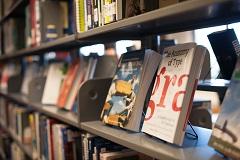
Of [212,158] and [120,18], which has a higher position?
[120,18]

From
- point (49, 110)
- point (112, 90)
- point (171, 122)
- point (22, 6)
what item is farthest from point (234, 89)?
point (22, 6)

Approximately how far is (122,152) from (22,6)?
189cm

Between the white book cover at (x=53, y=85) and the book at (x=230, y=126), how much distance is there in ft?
4.29

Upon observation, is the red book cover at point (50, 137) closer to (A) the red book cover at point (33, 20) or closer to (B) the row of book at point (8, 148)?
(A) the red book cover at point (33, 20)

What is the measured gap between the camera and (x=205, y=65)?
1.26 metres

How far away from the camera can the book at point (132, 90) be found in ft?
3.19

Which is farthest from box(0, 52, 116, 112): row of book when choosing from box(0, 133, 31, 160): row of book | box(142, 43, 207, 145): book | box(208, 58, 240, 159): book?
box(0, 133, 31, 160): row of book

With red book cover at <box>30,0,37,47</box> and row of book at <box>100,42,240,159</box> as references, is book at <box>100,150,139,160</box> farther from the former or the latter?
red book cover at <box>30,0,37,47</box>

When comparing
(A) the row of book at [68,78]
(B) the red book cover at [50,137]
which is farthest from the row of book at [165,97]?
(B) the red book cover at [50,137]

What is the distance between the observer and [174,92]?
0.82 metres

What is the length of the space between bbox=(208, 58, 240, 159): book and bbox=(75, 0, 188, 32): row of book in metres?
0.30

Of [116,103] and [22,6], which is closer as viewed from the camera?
[116,103]

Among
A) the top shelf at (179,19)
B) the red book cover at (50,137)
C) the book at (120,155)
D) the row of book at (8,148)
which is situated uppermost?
the top shelf at (179,19)

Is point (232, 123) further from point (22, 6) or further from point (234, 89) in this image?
point (22, 6)
